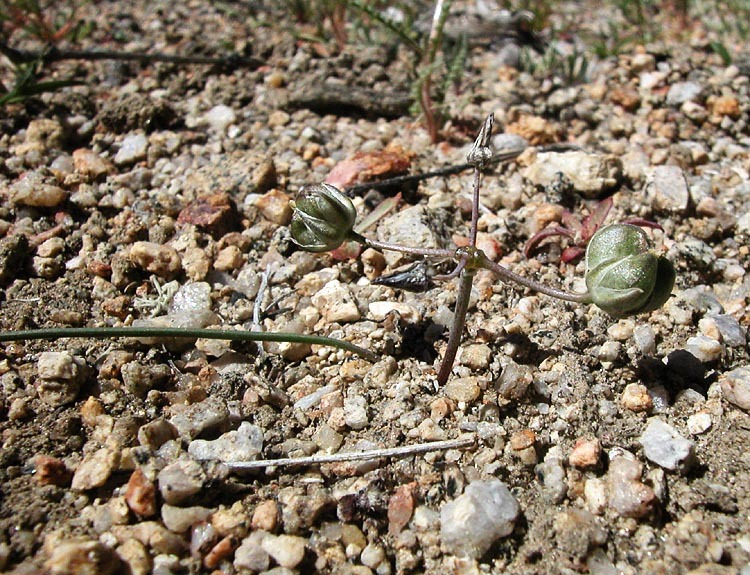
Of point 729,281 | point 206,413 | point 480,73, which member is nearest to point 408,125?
point 480,73

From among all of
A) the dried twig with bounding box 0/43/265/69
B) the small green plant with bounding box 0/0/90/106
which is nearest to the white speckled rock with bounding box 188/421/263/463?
the small green plant with bounding box 0/0/90/106

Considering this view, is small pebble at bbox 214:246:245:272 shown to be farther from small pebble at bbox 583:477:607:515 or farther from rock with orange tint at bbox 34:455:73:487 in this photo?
small pebble at bbox 583:477:607:515

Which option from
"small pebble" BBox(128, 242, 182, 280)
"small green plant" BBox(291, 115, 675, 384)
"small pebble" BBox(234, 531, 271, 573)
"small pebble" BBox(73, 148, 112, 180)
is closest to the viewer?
"small pebble" BBox(234, 531, 271, 573)

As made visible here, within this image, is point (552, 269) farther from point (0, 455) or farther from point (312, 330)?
point (0, 455)

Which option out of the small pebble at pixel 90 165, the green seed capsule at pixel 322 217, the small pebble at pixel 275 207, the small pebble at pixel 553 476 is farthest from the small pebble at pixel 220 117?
the small pebble at pixel 553 476

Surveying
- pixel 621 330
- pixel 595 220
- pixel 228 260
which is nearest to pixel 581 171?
pixel 595 220

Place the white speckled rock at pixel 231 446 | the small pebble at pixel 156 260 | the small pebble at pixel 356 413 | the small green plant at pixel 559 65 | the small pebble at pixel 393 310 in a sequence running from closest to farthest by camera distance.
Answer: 1. the white speckled rock at pixel 231 446
2. the small pebble at pixel 356 413
3. the small pebble at pixel 393 310
4. the small pebble at pixel 156 260
5. the small green plant at pixel 559 65

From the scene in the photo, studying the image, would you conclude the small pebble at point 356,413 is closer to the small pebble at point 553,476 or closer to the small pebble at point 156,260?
the small pebble at point 553,476
